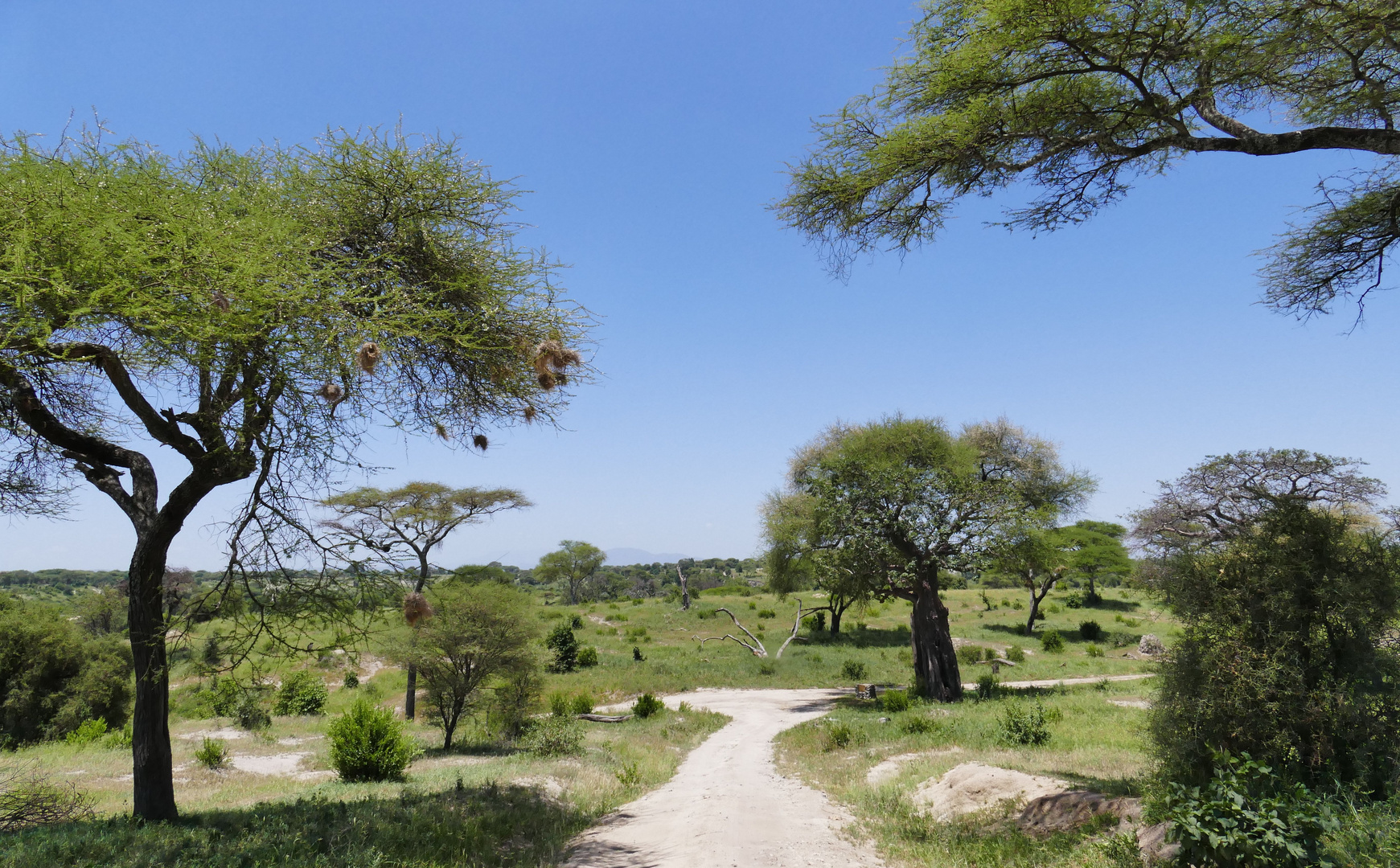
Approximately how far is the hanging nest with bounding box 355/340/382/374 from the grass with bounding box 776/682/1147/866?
7.57 meters

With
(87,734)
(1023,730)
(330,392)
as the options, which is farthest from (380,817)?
(87,734)

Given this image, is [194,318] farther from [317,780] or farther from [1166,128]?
[317,780]

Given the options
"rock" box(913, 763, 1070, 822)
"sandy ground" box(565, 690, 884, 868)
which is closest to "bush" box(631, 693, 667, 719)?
"sandy ground" box(565, 690, 884, 868)

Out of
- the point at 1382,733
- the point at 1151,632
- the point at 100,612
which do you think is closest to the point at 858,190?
the point at 1382,733

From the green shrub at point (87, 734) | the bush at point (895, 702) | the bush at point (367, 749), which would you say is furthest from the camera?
the green shrub at point (87, 734)

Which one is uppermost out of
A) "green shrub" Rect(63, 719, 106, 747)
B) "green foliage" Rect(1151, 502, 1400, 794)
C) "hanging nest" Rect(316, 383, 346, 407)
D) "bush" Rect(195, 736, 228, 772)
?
"hanging nest" Rect(316, 383, 346, 407)

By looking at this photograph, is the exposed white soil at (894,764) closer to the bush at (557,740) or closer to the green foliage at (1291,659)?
the green foliage at (1291,659)

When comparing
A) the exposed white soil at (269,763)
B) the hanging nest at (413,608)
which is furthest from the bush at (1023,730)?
the exposed white soil at (269,763)

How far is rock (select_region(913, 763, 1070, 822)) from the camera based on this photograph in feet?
27.2

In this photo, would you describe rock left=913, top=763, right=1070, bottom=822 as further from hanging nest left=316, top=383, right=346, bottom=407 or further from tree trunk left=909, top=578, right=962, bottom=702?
tree trunk left=909, top=578, right=962, bottom=702

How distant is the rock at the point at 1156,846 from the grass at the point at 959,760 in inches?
15.5

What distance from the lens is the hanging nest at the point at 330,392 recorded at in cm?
586

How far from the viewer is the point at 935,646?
20734mm

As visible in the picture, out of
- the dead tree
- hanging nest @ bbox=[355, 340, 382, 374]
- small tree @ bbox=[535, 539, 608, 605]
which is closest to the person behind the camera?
hanging nest @ bbox=[355, 340, 382, 374]
